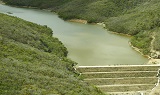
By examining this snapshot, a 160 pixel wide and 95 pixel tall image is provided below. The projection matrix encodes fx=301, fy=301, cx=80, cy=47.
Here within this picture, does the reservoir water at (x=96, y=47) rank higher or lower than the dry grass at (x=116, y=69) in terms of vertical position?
lower

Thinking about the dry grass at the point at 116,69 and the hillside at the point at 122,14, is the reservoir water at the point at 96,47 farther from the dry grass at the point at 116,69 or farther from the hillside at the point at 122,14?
the dry grass at the point at 116,69

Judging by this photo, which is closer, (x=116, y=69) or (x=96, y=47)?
(x=116, y=69)

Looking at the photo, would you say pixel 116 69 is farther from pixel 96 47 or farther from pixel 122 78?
pixel 96 47

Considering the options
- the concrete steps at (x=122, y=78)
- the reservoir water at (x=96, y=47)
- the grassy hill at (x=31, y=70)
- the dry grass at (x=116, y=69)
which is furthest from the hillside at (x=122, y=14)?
the grassy hill at (x=31, y=70)

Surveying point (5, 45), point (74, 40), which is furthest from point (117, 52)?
point (5, 45)

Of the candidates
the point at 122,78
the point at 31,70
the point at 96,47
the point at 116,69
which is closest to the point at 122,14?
the point at 96,47

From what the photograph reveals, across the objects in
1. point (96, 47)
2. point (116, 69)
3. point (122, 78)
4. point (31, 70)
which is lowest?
point (96, 47)

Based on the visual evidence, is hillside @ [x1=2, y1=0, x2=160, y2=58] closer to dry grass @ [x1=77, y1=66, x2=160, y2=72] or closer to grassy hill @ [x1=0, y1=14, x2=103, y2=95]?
dry grass @ [x1=77, y1=66, x2=160, y2=72]
